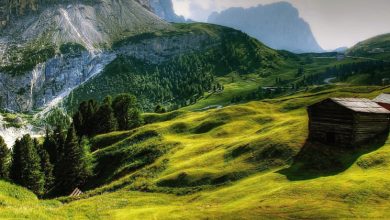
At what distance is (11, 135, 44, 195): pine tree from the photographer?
78.9 m

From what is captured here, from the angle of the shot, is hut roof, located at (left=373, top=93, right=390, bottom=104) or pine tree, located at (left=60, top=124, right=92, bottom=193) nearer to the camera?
hut roof, located at (left=373, top=93, right=390, bottom=104)

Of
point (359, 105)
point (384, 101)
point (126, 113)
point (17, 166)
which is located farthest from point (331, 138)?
point (126, 113)

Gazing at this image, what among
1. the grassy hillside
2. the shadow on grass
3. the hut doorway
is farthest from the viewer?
the hut doorway

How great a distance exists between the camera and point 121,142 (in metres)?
95.4

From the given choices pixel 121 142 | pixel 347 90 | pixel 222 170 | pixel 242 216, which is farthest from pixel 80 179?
pixel 347 90

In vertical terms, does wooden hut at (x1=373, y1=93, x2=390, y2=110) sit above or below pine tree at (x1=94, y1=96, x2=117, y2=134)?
above

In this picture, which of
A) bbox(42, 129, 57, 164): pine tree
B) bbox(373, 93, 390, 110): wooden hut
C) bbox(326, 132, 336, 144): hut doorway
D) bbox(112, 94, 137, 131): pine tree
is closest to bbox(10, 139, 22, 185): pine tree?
bbox(42, 129, 57, 164): pine tree

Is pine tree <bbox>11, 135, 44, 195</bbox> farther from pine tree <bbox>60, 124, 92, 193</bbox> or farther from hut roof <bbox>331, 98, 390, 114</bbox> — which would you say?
hut roof <bbox>331, 98, 390, 114</bbox>

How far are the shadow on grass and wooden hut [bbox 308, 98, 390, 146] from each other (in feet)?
4.00

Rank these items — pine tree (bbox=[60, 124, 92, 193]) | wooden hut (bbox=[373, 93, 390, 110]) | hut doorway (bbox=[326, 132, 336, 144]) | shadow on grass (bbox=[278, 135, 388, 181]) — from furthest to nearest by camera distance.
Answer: pine tree (bbox=[60, 124, 92, 193])
wooden hut (bbox=[373, 93, 390, 110])
hut doorway (bbox=[326, 132, 336, 144])
shadow on grass (bbox=[278, 135, 388, 181])

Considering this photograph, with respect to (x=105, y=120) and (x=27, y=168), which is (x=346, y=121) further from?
(x=105, y=120)

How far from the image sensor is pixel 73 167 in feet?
282

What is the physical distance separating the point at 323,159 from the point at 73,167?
180 feet

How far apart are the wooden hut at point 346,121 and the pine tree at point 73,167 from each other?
1948 inches
